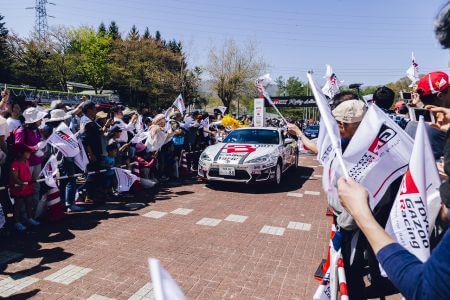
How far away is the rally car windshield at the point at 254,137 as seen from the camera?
9.58 meters

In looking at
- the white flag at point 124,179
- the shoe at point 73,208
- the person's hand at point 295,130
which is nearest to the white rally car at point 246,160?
the white flag at point 124,179

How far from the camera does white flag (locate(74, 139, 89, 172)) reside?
653cm

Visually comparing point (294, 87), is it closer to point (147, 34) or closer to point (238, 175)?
point (147, 34)

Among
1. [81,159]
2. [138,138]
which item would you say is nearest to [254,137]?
[138,138]

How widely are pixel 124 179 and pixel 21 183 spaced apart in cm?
246

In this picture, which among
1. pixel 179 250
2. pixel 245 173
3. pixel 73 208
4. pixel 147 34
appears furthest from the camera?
pixel 147 34

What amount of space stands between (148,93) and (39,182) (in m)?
44.1

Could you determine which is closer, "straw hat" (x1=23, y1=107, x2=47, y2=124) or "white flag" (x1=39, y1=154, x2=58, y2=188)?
"straw hat" (x1=23, y1=107, x2=47, y2=124)

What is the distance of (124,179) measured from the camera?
7.62m

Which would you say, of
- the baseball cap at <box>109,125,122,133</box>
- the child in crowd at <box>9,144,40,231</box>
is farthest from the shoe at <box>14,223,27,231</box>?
the baseball cap at <box>109,125,122,133</box>

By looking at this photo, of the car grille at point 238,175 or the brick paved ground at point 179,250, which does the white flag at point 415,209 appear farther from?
the car grille at point 238,175

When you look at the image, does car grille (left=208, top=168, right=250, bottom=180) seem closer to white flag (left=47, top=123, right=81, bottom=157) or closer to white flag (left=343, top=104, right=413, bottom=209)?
white flag (left=47, top=123, right=81, bottom=157)

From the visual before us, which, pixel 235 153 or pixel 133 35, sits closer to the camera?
pixel 235 153

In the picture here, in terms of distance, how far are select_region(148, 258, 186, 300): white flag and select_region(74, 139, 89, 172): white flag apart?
20.4ft
